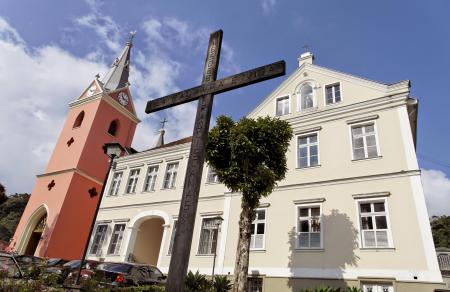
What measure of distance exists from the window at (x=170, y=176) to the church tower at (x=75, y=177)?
871 cm

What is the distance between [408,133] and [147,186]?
55.9 ft

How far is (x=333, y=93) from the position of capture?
18234mm

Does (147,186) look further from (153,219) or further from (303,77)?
(303,77)

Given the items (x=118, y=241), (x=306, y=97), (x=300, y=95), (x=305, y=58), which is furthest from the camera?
(x=118, y=241)

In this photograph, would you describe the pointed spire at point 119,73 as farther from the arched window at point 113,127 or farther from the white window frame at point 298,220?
the white window frame at point 298,220

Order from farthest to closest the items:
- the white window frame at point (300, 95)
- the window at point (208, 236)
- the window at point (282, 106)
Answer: the window at point (282, 106)
the white window frame at point (300, 95)
the window at point (208, 236)

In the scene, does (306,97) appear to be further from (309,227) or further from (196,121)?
(196,121)

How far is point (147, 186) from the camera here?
24109 millimetres

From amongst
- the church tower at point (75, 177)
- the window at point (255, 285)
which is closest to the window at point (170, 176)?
the church tower at point (75, 177)

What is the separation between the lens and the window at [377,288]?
40.7ft

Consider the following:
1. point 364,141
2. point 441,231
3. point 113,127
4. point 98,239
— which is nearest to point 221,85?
point 364,141

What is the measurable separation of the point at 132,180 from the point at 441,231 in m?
43.0

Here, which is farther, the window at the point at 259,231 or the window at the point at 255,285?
the window at the point at 259,231

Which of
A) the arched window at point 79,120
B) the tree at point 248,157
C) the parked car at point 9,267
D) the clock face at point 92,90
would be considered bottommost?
the parked car at point 9,267
